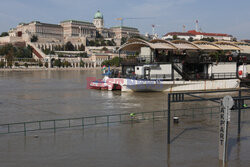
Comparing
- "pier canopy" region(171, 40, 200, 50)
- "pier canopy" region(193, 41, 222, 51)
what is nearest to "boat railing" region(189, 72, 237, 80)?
"pier canopy" region(171, 40, 200, 50)

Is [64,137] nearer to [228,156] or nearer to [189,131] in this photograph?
[189,131]

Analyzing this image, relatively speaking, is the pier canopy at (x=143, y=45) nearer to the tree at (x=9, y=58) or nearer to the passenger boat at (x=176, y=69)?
the passenger boat at (x=176, y=69)

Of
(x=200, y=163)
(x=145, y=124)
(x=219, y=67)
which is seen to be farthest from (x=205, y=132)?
(x=219, y=67)

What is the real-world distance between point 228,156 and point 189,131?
476cm

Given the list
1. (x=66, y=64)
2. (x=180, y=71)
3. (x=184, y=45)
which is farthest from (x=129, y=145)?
(x=66, y=64)

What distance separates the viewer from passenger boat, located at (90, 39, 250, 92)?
4203cm

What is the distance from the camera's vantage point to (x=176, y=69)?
43.9 meters

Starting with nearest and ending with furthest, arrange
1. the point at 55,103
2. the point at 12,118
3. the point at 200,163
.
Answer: the point at 200,163
the point at 12,118
the point at 55,103

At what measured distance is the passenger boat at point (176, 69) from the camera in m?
42.0

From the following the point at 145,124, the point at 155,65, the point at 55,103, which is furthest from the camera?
the point at 155,65

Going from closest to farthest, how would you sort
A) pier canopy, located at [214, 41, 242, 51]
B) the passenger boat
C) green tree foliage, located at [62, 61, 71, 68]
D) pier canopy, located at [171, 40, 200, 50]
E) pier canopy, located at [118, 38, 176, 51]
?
the passenger boat, pier canopy, located at [118, 38, 176, 51], pier canopy, located at [171, 40, 200, 50], pier canopy, located at [214, 41, 242, 51], green tree foliage, located at [62, 61, 71, 68]

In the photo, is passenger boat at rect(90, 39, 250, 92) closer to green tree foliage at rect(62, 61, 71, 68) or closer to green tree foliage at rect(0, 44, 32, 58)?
green tree foliage at rect(62, 61, 71, 68)

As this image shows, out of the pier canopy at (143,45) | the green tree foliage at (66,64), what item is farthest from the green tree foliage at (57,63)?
the pier canopy at (143,45)

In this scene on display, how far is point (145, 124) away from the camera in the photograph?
70.0 ft
